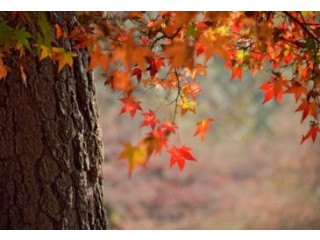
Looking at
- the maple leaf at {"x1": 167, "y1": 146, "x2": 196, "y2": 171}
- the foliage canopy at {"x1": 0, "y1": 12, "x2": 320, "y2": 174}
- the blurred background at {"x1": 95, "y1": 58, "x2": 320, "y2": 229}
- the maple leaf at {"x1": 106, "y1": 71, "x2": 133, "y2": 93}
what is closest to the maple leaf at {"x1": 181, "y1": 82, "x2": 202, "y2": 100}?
the foliage canopy at {"x1": 0, "y1": 12, "x2": 320, "y2": 174}

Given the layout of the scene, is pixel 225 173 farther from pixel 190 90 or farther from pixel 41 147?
pixel 41 147

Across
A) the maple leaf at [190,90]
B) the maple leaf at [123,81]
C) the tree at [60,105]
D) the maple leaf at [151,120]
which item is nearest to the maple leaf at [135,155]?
the maple leaf at [123,81]

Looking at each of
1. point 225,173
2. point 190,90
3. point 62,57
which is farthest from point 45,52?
point 225,173

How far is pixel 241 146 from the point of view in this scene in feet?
19.7

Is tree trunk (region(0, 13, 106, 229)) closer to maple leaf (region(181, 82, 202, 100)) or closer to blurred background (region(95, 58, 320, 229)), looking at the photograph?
maple leaf (region(181, 82, 202, 100))

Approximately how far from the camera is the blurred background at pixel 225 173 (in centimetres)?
555

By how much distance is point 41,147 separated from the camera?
47.9 inches

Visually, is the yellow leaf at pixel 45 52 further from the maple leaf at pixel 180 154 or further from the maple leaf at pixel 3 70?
the maple leaf at pixel 180 154

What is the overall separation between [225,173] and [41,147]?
4.82m

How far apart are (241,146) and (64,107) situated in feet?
16.1

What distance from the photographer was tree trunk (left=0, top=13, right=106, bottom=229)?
1.22 m

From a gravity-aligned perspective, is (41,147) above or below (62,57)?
below

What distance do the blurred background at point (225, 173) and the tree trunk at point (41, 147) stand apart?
4148mm
